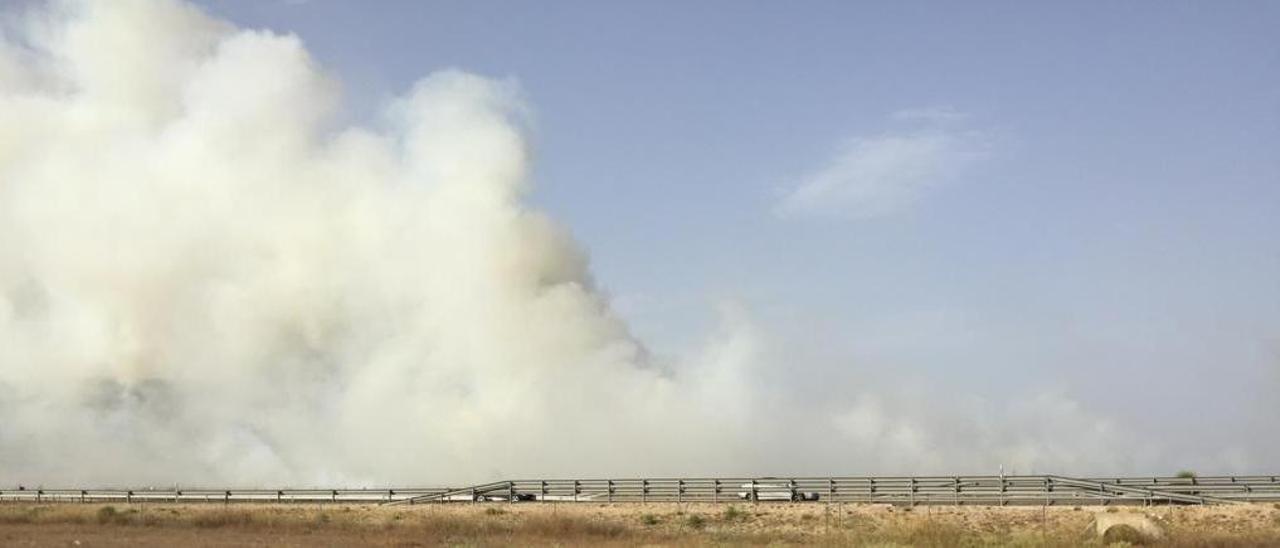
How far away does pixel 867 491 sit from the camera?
218 ft

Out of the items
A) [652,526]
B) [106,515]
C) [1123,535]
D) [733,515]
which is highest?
[106,515]

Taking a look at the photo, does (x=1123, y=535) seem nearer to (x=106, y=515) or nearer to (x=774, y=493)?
(x=774, y=493)

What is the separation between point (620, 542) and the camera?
157 feet

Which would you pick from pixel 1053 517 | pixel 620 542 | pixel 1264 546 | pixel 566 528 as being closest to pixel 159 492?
pixel 566 528

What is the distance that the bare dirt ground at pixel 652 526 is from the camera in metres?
45.8

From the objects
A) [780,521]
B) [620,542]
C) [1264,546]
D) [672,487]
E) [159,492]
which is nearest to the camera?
[1264,546]

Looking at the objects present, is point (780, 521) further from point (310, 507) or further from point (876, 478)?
point (310, 507)

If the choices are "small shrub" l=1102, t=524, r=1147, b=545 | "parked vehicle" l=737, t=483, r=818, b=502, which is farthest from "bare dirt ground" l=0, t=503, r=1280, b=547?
"parked vehicle" l=737, t=483, r=818, b=502

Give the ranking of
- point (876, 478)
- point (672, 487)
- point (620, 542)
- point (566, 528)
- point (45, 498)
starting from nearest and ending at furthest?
point (620, 542), point (566, 528), point (876, 478), point (672, 487), point (45, 498)

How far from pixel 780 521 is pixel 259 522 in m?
23.7

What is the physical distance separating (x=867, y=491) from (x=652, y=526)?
1416cm

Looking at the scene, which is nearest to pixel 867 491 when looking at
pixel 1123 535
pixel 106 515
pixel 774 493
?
pixel 774 493

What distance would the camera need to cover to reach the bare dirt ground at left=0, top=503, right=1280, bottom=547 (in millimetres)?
45750

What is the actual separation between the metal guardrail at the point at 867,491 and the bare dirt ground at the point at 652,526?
357 centimetres
